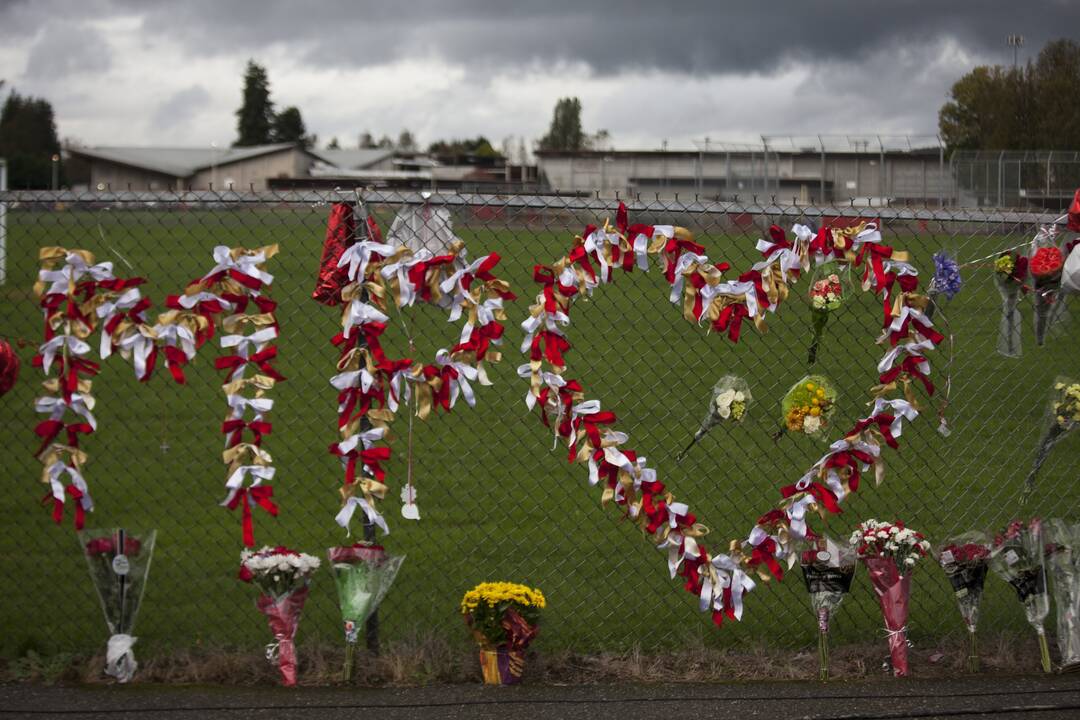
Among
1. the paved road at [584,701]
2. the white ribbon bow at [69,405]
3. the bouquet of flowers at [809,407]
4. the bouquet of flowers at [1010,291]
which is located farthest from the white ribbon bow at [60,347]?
the bouquet of flowers at [1010,291]

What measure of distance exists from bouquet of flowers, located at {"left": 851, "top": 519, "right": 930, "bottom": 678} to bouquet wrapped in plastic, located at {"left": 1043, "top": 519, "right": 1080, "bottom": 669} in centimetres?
50

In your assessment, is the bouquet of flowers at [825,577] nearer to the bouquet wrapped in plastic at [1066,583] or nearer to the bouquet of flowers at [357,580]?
the bouquet wrapped in plastic at [1066,583]

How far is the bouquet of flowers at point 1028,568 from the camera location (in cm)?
425

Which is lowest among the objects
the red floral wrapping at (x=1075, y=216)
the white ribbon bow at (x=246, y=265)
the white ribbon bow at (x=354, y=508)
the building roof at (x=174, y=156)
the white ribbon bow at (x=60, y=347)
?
the white ribbon bow at (x=354, y=508)

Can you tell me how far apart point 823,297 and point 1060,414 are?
111cm

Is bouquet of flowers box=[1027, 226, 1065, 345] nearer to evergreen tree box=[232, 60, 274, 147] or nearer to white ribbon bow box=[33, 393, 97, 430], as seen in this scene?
white ribbon bow box=[33, 393, 97, 430]

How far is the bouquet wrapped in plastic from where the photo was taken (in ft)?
13.8

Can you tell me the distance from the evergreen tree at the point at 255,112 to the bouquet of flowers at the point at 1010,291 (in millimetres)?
82646

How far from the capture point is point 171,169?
188 ft

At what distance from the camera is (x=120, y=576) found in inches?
165

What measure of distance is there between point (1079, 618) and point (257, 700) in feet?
9.89

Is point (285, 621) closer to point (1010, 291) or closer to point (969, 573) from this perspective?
point (969, 573)

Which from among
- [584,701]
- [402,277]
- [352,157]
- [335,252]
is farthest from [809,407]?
[352,157]

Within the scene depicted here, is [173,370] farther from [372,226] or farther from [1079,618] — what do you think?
[1079,618]
